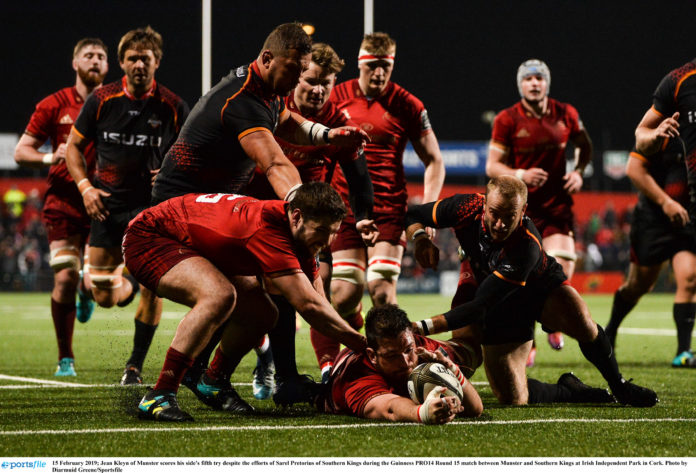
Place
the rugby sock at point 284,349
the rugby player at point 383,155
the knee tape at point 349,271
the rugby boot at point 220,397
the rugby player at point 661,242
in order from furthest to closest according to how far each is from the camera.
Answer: the rugby player at point 661,242 < the rugby player at point 383,155 < the knee tape at point 349,271 < the rugby sock at point 284,349 < the rugby boot at point 220,397

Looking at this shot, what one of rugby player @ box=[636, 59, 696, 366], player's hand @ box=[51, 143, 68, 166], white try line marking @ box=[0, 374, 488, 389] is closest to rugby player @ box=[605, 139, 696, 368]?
rugby player @ box=[636, 59, 696, 366]

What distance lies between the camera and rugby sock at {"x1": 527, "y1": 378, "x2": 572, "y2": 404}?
534cm

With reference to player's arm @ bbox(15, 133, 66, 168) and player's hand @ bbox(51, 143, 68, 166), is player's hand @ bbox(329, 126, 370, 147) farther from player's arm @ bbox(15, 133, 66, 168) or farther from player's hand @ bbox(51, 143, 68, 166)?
player's arm @ bbox(15, 133, 66, 168)

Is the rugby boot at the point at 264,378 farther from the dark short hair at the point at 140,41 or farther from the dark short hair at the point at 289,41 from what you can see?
the dark short hair at the point at 140,41

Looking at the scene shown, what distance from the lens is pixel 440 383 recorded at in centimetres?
423

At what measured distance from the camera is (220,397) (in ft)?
16.2

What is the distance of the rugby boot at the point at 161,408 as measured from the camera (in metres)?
4.27

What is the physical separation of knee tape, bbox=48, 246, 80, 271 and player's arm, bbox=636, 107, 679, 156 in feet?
14.2

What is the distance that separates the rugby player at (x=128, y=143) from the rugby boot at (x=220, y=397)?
1.62 m

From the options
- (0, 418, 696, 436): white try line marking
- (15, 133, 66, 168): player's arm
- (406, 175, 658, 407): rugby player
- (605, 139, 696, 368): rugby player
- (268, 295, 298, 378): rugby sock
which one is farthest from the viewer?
(605, 139, 696, 368): rugby player

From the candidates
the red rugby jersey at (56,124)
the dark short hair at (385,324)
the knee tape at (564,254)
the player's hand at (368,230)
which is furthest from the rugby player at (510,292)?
the red rugby jersey at (56,124)

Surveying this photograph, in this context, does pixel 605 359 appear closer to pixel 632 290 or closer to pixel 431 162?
pixel 431 162
